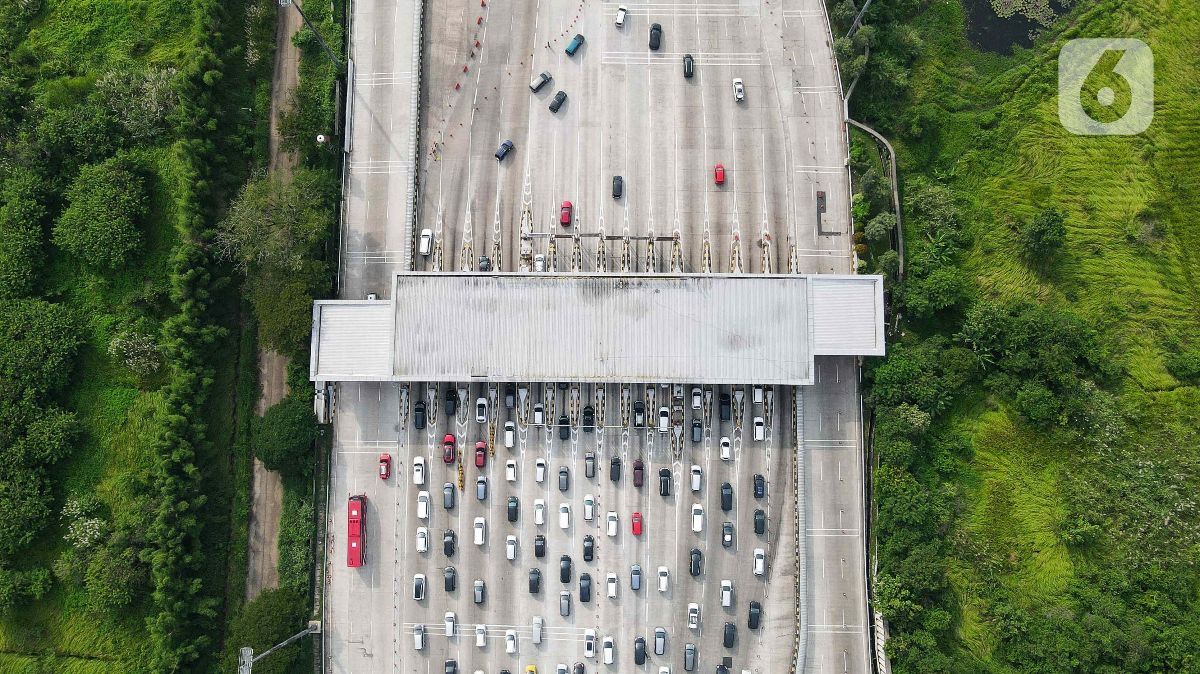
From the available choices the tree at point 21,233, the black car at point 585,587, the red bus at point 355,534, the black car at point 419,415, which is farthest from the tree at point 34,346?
the black car at point 585,587

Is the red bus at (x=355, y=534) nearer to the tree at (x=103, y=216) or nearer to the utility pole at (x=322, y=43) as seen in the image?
the tree at (x=103, y=216)

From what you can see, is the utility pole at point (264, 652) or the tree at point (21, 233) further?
the tree at point (21, 233)

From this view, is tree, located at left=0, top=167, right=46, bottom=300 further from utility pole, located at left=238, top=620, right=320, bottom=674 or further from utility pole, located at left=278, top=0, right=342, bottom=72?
utility pole, located at left=238, top=620, right=320, bottom=674

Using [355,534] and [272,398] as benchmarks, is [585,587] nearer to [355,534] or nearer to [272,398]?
[355,534]

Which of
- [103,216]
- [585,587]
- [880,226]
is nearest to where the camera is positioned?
[103,216]

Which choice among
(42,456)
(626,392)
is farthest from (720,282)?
(42,456)

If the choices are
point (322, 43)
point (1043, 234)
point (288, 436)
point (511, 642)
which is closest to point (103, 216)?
point (322, 43)
